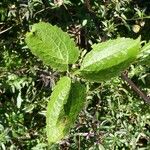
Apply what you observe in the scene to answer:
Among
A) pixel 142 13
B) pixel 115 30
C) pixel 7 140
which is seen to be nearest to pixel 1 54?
pixel 7 140

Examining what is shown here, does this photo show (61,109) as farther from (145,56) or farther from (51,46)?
(145,56)

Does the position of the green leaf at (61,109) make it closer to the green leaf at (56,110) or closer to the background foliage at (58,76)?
the green leaf at (56,110)

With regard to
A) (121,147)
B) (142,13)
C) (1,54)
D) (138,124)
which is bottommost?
(121,147)

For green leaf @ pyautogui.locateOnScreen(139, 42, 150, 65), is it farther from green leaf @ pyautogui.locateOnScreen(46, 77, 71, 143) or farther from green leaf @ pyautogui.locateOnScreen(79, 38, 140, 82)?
green leaf @ pyautogui.locateOnScreen(46, 77, 71, 143)

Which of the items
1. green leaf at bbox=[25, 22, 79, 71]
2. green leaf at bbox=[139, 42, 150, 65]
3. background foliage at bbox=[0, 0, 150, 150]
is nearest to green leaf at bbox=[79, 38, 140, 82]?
green leaf at bbox=[25, 22, 79, 71]

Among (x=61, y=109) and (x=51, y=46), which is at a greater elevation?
(x=51, y=46)

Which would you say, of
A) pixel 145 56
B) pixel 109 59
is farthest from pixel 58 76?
pixel 109 59

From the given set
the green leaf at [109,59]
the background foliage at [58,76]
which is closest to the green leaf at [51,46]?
the green leaf at [109,59]

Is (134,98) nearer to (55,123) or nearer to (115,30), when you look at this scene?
(115,30)
